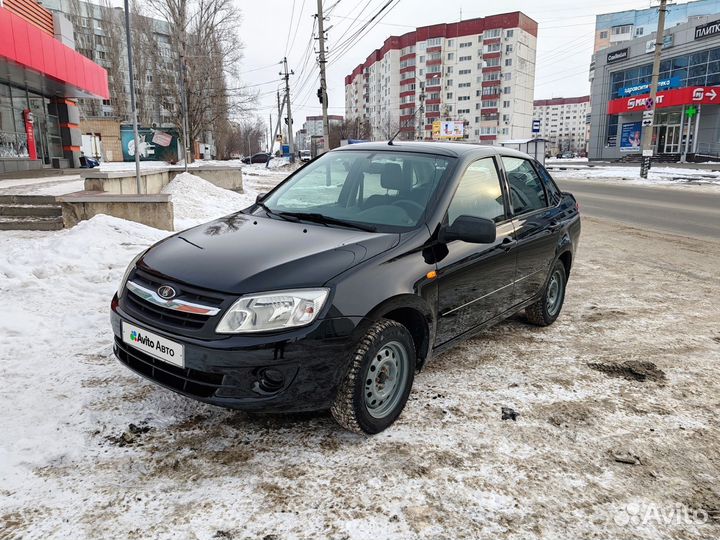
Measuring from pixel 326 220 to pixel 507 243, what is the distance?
1.39 metres

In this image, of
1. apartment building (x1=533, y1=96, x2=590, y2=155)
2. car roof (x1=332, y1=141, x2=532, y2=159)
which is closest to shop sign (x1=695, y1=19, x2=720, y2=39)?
car roof (x1=332, y1=141, x2=532, y2=159)

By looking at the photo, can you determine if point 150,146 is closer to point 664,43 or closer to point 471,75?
point 664,43

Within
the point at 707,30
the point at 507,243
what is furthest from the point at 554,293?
the point at 707,30

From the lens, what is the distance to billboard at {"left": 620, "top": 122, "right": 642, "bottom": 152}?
154 ft

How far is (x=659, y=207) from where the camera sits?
15.0m

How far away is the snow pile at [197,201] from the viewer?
36.5 ft

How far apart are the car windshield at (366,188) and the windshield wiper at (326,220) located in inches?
0.6

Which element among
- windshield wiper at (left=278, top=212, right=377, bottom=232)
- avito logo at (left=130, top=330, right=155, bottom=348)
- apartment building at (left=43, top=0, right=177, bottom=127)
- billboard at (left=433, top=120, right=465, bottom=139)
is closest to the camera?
avito logo at (left=130, top=330, right=155, bottom=348)

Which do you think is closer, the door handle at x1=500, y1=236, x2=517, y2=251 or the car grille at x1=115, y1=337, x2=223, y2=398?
the car grille at x1=115, y1=337, x2=223, y2=398

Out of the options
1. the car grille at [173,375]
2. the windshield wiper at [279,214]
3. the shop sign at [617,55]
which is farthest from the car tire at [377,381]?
the shop sign at [617,55]

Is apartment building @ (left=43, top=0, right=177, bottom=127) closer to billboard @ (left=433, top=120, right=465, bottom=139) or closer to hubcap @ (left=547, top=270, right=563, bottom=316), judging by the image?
billboard @ (left=433, top=120, right=465, bottom=139)

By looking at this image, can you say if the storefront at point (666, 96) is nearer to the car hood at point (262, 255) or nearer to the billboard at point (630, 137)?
the billboard at point (630, 137)

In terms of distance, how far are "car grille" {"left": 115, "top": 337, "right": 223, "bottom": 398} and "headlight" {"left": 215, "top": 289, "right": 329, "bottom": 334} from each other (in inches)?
10.5

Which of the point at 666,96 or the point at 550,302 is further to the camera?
the point at 666,96
